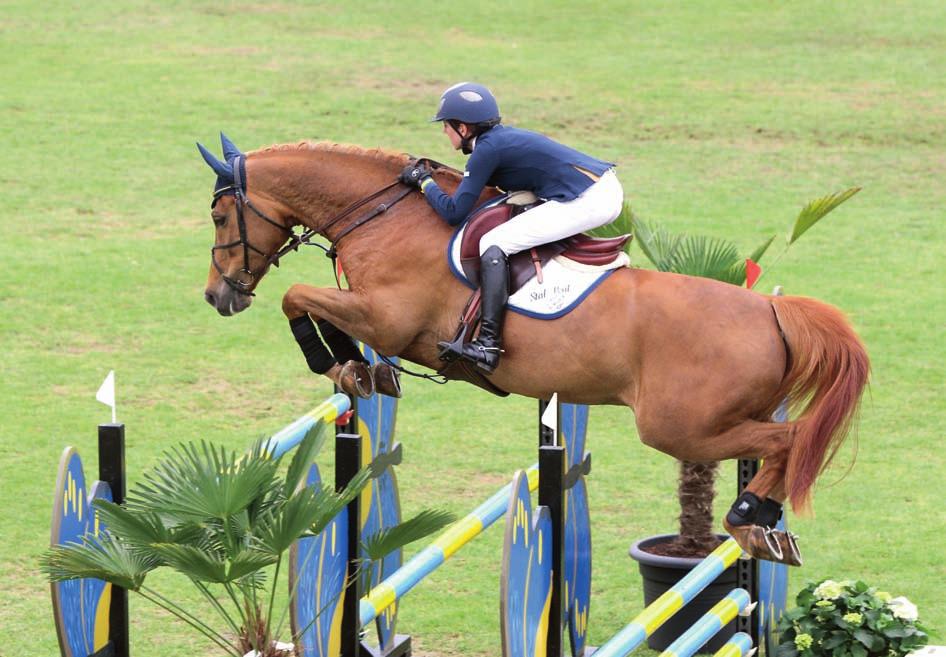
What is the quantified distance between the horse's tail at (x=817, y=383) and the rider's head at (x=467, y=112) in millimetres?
1362

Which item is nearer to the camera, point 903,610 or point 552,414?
point 552,414

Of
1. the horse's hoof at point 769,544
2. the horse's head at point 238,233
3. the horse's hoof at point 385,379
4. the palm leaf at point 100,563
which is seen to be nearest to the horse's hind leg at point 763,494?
the horse's hoof at point 769,544

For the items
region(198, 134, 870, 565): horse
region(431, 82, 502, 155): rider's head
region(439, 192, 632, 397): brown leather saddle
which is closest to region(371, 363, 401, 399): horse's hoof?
region(198, 134, 870, 565): horse

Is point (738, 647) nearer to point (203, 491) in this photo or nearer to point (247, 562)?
point (247, 562)

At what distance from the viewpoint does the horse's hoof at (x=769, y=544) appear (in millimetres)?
6293

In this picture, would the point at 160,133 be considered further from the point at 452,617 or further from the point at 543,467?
the point at 543,467

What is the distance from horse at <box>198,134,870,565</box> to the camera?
6.33 meters

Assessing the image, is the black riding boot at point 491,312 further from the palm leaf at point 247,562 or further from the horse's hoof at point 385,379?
the palm leaf at point 247,562

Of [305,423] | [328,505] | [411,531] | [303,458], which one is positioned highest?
[303,458]

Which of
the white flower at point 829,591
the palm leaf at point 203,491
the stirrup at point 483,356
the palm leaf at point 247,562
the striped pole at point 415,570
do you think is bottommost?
the white flower at point 829,591

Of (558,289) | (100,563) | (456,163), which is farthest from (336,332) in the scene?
(456,163)

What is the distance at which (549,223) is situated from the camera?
6.39 m

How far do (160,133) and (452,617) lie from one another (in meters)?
11.7

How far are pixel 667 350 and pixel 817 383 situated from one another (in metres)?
0.61
